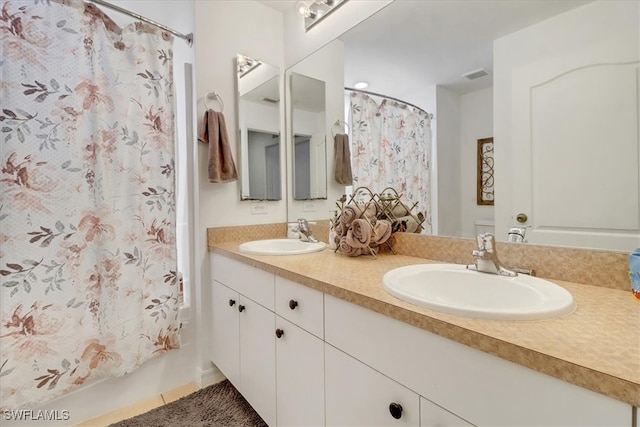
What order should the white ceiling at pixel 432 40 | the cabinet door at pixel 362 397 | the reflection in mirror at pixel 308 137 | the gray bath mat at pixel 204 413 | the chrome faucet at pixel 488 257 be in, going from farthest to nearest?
the reflection in mirror at pixel 308 137 < the gray bath mat at pixel 204 413 < the white ceiling at pixel 432 40 < the chrome faucet at pixel 488 257 < the cabinet door at pixel 362 397

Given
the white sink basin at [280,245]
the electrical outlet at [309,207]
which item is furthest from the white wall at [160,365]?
the electrical outlet at [309,207]

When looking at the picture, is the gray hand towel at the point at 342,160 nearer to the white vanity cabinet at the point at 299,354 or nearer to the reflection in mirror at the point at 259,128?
the reflection in mirror at the point at 259,128

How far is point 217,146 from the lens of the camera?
166 centimetres

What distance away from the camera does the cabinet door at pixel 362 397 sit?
2.36 ft

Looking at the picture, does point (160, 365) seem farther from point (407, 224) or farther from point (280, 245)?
point (407, 224)

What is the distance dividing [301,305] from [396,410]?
430 millimetres

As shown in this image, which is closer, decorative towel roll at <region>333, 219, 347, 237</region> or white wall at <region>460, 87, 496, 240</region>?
white wall at <region>460, 87, 496, 240</region>

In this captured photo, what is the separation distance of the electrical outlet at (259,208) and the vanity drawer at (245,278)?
384 mm

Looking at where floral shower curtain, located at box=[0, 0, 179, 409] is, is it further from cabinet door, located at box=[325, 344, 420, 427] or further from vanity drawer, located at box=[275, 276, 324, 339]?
cabinet door, located at box=[325, 344, 420, 427]

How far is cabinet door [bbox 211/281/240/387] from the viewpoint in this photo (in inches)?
58.8

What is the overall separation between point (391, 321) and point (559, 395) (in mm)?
330

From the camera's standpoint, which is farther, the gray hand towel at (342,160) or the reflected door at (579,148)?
the gray hand towel at (342,160)

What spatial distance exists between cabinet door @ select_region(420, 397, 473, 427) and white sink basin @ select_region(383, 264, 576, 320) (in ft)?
0.67

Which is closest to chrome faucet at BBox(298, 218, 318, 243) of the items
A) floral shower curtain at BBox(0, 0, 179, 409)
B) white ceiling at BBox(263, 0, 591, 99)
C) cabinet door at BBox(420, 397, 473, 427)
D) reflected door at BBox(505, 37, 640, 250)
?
floral shower curtain at BBox(0, 0, 179, 409)
